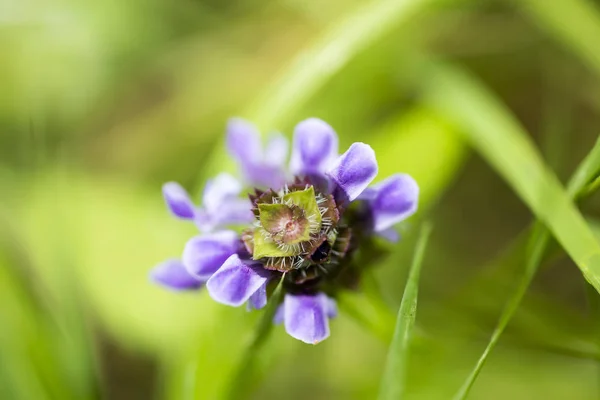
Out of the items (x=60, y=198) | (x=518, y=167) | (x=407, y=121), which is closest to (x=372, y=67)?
(x=407, y=121)

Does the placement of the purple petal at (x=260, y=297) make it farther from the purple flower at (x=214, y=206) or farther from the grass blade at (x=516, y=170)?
the grass blade at (x=516, y=170)

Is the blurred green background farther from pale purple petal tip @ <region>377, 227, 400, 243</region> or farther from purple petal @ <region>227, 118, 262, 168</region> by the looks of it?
purple petal @ <region>227, 118, 262, 168</region>

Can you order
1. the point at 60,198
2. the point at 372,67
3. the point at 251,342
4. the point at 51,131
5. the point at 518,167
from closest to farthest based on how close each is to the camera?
1. the point at 251,342
2. the point at 518,167
3. the point at 372,67
4. the point at 60,198
5. the point at 51,131

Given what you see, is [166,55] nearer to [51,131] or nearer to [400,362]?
[51,131]

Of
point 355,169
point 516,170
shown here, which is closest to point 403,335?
point 355,169

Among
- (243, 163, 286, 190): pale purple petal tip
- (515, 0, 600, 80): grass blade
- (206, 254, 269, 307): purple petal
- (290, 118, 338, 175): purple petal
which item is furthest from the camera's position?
(515, 0, 600, 80): grass blade

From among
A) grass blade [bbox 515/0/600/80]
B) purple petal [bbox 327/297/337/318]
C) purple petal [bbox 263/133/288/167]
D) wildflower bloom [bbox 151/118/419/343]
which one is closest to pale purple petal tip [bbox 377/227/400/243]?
wildflower bloom [bbox 151/118/419/343]
